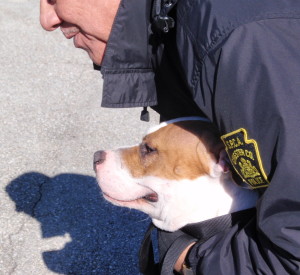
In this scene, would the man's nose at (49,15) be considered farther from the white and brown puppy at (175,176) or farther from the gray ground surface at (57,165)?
the gray ground surface at (57,165)

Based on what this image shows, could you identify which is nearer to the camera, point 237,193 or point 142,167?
point 237,193

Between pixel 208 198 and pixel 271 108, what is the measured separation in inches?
30.8

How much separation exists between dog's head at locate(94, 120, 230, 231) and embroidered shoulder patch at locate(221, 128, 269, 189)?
35cm

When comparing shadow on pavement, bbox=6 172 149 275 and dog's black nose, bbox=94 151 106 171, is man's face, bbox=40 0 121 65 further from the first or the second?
shadow on pavement, bbox=6 172 149 275

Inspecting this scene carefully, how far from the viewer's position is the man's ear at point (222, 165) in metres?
2.37

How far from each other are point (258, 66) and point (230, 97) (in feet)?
0.44

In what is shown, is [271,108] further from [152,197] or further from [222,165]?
[152,197]

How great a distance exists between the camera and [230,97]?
1.89m

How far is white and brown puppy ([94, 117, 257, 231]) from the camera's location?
2475 millimetres

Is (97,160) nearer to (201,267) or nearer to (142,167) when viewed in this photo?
(142,167)

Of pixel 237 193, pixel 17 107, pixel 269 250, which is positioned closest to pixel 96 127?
pixel 17 107

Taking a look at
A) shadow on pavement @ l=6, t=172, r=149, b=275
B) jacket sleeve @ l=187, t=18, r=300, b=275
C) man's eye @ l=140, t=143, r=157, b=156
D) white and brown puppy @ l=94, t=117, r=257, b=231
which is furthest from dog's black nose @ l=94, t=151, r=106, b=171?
shadow on pavement @ l=6, t=172, r=149, b=275

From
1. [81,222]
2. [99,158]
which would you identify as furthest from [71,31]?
[81,222]

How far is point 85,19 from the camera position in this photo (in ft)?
7.73
